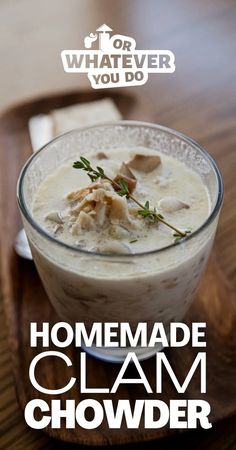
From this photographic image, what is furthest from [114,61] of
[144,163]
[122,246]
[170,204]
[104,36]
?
[122,246]

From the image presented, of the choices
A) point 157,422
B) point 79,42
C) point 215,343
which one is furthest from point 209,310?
point 79,42

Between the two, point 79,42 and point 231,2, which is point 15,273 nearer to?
point 79,42

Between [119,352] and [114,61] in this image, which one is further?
[114,61]

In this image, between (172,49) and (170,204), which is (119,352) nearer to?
(170,204)

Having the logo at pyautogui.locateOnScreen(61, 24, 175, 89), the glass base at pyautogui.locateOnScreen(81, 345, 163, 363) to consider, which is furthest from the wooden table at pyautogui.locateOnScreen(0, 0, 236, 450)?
the glass base at pyautogui.locateOnScreen(81, 345, 163, 363)

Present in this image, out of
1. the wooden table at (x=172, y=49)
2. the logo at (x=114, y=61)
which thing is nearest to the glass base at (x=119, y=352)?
the wooden table at (x=172, y=49)

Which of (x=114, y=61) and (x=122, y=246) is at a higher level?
(x=114, y=61)
